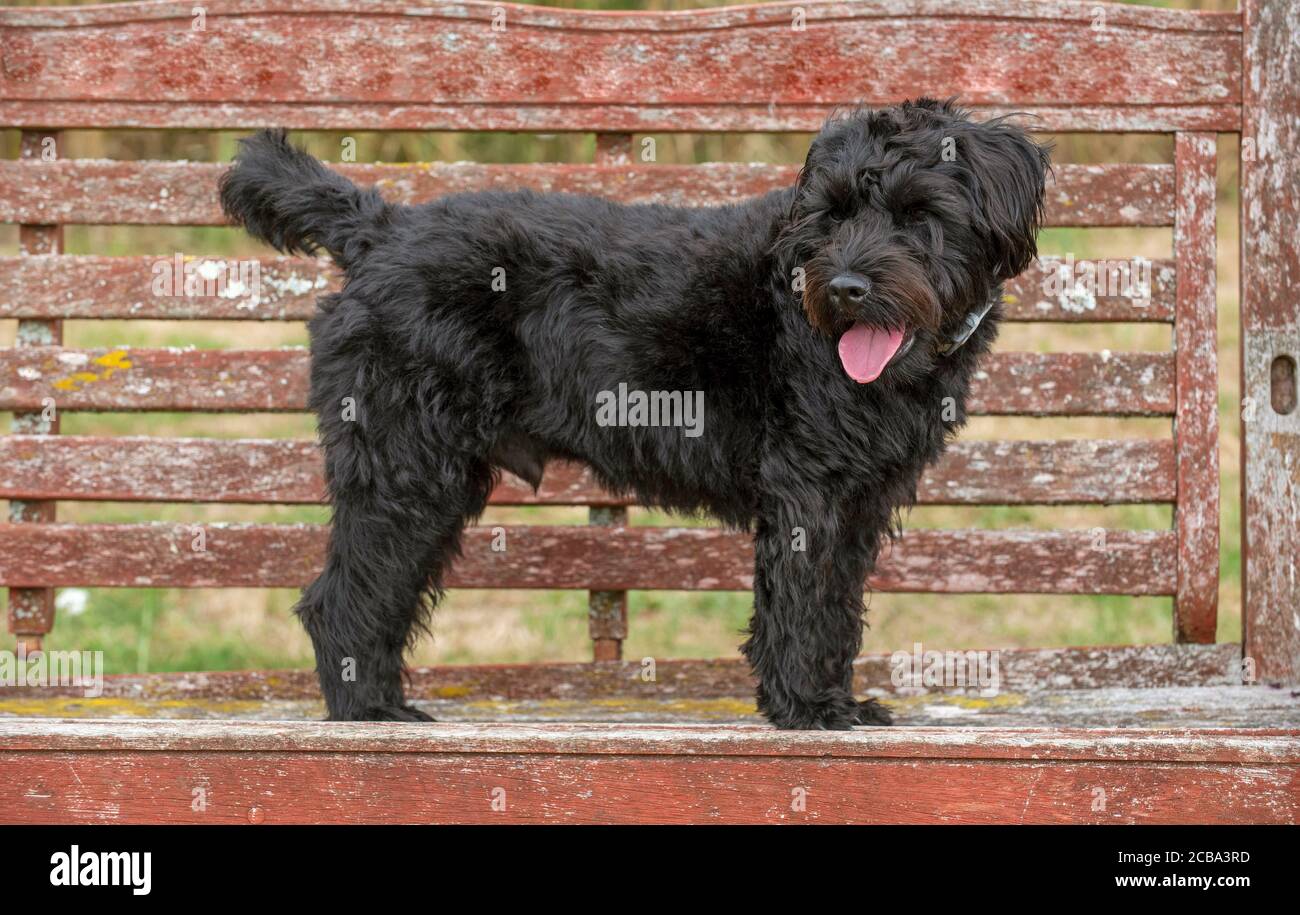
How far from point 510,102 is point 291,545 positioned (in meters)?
1.58

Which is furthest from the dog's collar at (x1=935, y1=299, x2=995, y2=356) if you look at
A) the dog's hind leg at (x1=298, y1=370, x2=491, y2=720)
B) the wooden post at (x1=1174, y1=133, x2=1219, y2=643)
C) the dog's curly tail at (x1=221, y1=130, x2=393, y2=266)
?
the dog's curly tail at (x1=221, y1=130, x2=393, y2=266)

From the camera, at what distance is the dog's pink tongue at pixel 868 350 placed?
10.8 ft

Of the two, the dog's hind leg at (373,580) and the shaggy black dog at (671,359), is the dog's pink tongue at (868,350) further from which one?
the dog's hind leg at (373,580)

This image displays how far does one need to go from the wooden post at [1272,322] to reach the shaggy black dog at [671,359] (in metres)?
1.31

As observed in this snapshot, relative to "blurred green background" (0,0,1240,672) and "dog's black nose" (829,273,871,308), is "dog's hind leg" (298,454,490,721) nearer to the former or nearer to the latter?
"dog's black nose" (829,273,871,308)

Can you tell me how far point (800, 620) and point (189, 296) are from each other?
2.31 m

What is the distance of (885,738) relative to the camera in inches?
120

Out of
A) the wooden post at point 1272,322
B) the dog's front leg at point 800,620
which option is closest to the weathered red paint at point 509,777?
the dog's front leg at point 800,620

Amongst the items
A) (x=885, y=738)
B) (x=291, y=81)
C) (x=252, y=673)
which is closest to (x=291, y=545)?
(x=252, y=673)

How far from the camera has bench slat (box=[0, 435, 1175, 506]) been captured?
15.0 ft

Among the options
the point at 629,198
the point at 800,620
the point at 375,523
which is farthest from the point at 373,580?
the point at 629,198

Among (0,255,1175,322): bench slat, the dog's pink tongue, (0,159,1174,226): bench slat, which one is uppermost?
(0,159,1174,226): bench slat

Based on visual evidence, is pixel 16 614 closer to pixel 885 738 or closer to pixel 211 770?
pixel 211 770

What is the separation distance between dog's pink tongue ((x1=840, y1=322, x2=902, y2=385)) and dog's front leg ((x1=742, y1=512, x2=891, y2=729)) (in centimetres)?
40
